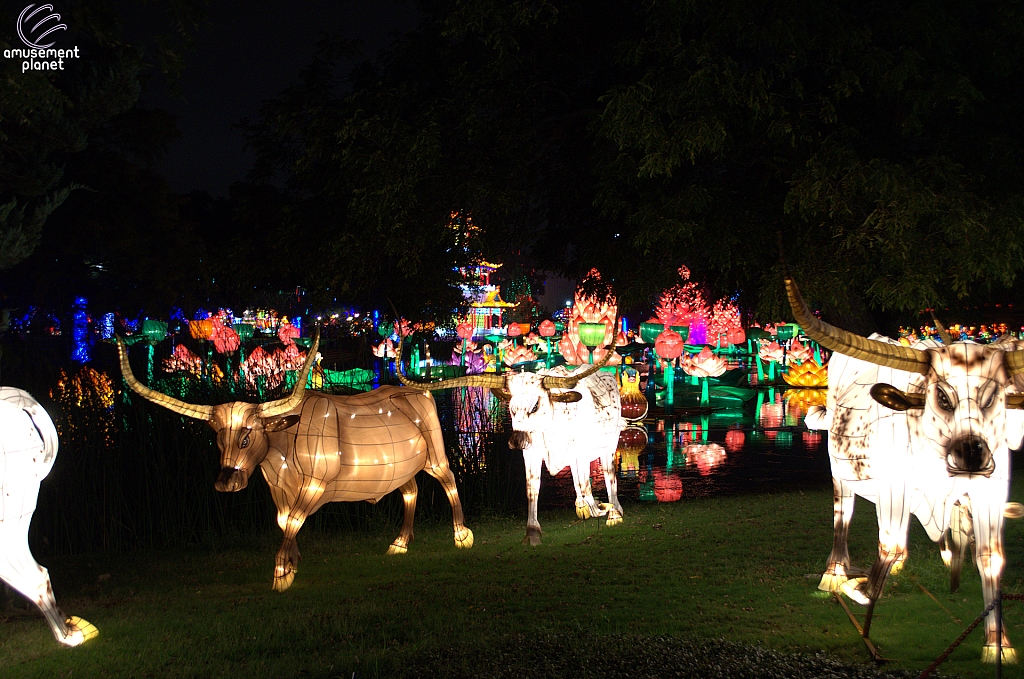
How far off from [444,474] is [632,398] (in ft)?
34.4

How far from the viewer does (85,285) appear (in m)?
24.6

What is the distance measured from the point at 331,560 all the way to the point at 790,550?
144 inches

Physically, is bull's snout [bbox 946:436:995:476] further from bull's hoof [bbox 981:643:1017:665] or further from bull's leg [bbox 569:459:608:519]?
bull's leg [bbox 569:459:608:519]

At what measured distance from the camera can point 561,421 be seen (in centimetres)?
819

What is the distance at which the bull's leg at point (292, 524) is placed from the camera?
248 inches

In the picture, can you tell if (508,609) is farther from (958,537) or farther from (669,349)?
(669,349)

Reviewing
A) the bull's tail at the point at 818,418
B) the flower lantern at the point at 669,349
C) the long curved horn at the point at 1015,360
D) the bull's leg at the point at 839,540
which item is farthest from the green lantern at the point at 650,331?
the long curved horn at the point at 1015,360

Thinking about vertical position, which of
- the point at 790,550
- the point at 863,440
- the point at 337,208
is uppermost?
the point at 337,208

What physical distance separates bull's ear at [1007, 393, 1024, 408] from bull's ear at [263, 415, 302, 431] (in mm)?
4241

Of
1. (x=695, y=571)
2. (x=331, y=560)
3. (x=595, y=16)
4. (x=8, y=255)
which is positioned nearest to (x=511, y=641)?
(x=695, y=571)

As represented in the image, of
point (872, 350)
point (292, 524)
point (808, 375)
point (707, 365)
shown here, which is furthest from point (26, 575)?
point (808, 375)

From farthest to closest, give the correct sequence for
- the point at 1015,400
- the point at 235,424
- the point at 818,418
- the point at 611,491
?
the point at 611,491 → the point at 818,418 → the point at 235,424 → the point at 1015,400

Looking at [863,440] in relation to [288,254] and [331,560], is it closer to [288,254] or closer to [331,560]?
[331,560]

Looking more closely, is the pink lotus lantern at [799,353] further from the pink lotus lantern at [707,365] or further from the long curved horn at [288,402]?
the long curved horn at [288,402]
